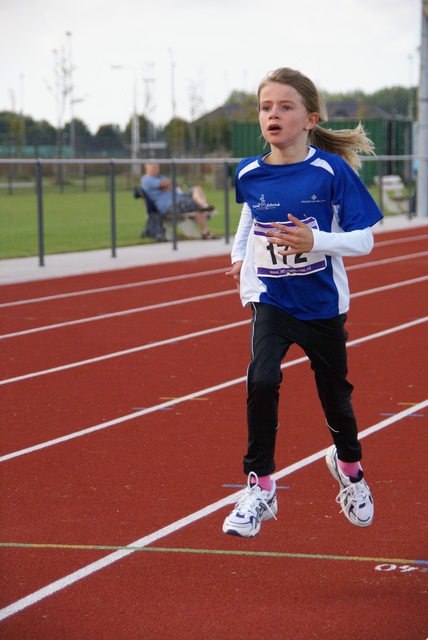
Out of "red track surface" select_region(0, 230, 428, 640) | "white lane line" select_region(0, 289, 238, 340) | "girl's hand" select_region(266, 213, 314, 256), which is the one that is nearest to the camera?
"red track surface" select_region(0, 230, 428, 640)

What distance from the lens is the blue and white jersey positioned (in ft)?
13.4

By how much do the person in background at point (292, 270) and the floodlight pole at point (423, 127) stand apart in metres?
22.8

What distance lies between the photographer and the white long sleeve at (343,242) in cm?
394

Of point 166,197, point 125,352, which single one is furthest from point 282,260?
point 166,197

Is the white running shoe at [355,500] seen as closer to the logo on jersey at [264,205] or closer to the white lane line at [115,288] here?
the logo on jersey at [264,205]

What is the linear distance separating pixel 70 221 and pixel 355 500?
73.8 ft

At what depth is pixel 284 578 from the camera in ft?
12.5

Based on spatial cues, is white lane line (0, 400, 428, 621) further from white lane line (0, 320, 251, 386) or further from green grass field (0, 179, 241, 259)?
green grass field (0, 179, 241, 259)

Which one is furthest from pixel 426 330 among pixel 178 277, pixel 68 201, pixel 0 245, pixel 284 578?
pixel 68 201

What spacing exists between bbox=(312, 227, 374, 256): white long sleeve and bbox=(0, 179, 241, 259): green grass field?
13475mm

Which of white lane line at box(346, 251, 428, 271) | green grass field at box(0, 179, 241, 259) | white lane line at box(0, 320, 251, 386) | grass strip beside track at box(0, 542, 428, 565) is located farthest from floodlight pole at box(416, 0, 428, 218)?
grass strip beside track at box(0, 542, 428, 565)

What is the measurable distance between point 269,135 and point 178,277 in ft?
33.3

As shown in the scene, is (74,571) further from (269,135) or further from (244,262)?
(269,135)

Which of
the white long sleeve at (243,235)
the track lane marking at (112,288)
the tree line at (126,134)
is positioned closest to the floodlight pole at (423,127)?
the track lane marking at (112,288)
